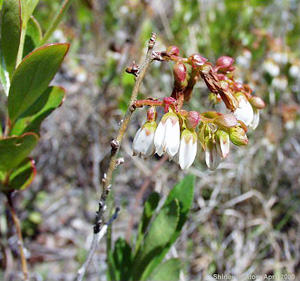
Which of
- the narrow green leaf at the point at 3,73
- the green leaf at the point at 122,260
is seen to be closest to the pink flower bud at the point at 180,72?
the narrow green leaf at the point at 3,73

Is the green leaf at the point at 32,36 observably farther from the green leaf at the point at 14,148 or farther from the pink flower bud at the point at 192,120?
the pink flower bud at the point at 192,120

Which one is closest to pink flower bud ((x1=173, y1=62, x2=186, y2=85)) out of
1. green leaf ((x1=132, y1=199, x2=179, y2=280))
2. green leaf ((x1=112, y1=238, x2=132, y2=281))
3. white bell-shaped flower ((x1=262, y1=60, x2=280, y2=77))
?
green leaf ((x1=132, y1=199, x2=179, y2=280))

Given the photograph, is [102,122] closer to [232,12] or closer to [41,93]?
[232,12]

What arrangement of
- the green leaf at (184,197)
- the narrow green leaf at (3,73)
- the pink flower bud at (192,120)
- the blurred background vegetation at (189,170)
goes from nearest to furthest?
the pink flower bud at (192,120) → the narrow green leaf at (3,73) → the green leaf at (184,197) → the blurred background vegetation at (189,170)

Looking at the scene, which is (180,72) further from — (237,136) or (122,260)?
(122,260)

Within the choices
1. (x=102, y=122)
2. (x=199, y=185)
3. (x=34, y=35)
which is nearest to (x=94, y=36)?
(x=102, y=122)
